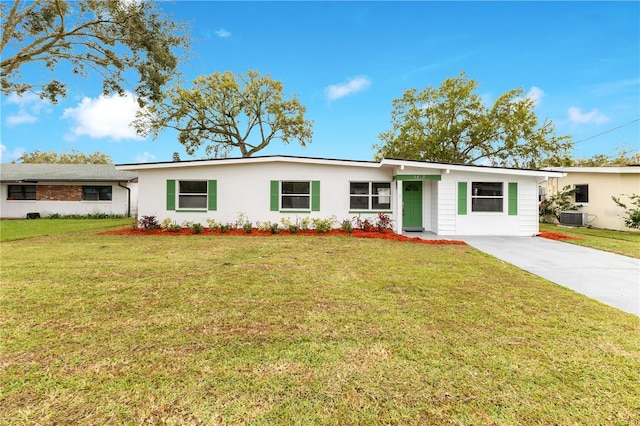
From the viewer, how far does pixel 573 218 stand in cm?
1486

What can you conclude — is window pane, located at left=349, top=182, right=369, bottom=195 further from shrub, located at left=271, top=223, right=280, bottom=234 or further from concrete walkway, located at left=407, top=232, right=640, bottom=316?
concrete walkway, located at left=407, top=232, right=640, bottom=316

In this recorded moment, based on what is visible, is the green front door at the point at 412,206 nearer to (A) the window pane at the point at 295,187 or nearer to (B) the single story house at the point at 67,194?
(A) the window pane at the point at 295,187

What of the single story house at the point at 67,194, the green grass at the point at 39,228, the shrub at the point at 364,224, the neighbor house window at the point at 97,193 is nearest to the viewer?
the green grass at the point at 39,228

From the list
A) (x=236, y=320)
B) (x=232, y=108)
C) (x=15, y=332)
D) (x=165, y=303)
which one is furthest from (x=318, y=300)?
(x=232, y=108)

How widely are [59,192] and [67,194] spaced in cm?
50

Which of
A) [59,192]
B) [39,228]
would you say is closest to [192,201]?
[39,228]

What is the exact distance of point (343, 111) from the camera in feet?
76.6

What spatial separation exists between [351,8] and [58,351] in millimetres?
15871

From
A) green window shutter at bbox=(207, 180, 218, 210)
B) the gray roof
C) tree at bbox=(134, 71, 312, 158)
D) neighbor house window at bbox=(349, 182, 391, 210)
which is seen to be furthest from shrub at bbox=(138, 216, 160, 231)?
tree at bbox=(134, 71, 312, 158)

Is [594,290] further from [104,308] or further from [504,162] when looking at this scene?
[504,162]

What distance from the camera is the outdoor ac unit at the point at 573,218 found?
48.0ft

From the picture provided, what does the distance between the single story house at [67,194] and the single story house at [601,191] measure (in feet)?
80.7

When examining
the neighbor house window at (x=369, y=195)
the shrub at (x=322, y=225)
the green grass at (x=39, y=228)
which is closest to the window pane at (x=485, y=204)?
the neighbor house window at (x=369, y=195)

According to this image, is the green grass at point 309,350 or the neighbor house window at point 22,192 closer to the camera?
the green grass at point 309,350
